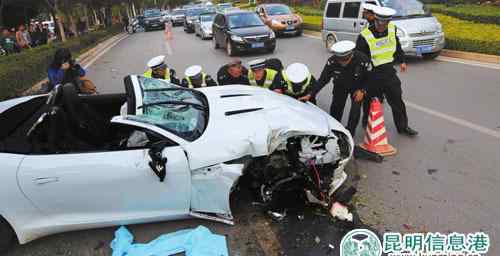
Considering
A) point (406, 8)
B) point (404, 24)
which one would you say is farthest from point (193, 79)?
point (406, 8)

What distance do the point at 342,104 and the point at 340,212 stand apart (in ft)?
6.98

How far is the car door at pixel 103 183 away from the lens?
3260 millimetres

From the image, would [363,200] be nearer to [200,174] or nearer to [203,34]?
[200,174]

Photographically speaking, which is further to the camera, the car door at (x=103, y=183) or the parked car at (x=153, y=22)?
the parked car at (x=153, y=22)

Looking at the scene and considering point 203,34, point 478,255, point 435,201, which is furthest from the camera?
point 203,34

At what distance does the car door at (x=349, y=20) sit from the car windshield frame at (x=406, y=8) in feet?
3.38

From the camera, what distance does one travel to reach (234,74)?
5699 millimetres

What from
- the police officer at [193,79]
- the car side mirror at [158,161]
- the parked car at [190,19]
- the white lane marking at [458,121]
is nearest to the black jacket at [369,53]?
the white lane marking at [458,121]

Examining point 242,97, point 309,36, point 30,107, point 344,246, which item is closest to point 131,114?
point 242,97

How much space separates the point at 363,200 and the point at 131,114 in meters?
2.42

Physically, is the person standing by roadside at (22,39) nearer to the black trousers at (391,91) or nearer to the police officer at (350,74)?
the police officer at (350,74)

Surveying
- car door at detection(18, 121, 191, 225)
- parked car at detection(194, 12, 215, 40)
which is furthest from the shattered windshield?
parked car at detection(194, 12, 215, 40)

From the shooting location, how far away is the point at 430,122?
19.3 ft

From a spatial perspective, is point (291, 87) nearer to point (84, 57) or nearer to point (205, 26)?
point (84, 57)
